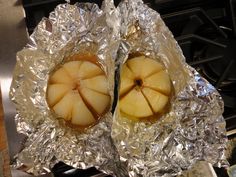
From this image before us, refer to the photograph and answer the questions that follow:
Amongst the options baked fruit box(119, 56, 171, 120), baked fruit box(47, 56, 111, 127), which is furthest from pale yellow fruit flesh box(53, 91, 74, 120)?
baked fruit box(119, 56, 171, 120)

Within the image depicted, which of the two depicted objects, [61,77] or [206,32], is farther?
[206,32]

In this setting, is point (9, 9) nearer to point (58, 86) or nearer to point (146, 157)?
point (58, 86)

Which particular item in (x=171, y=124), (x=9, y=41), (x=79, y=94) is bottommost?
(x=171, y=124)

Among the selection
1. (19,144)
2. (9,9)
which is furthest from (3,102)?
(9,9)

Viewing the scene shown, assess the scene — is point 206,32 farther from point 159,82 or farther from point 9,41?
point 9,41

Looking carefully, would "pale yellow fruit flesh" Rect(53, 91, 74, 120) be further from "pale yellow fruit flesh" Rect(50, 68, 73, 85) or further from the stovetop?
the stovetop

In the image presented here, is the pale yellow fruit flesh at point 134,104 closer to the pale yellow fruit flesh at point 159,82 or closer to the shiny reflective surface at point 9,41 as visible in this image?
the pale yellow fruit flesh at point 159,82

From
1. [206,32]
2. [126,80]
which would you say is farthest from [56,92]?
[206,32]
